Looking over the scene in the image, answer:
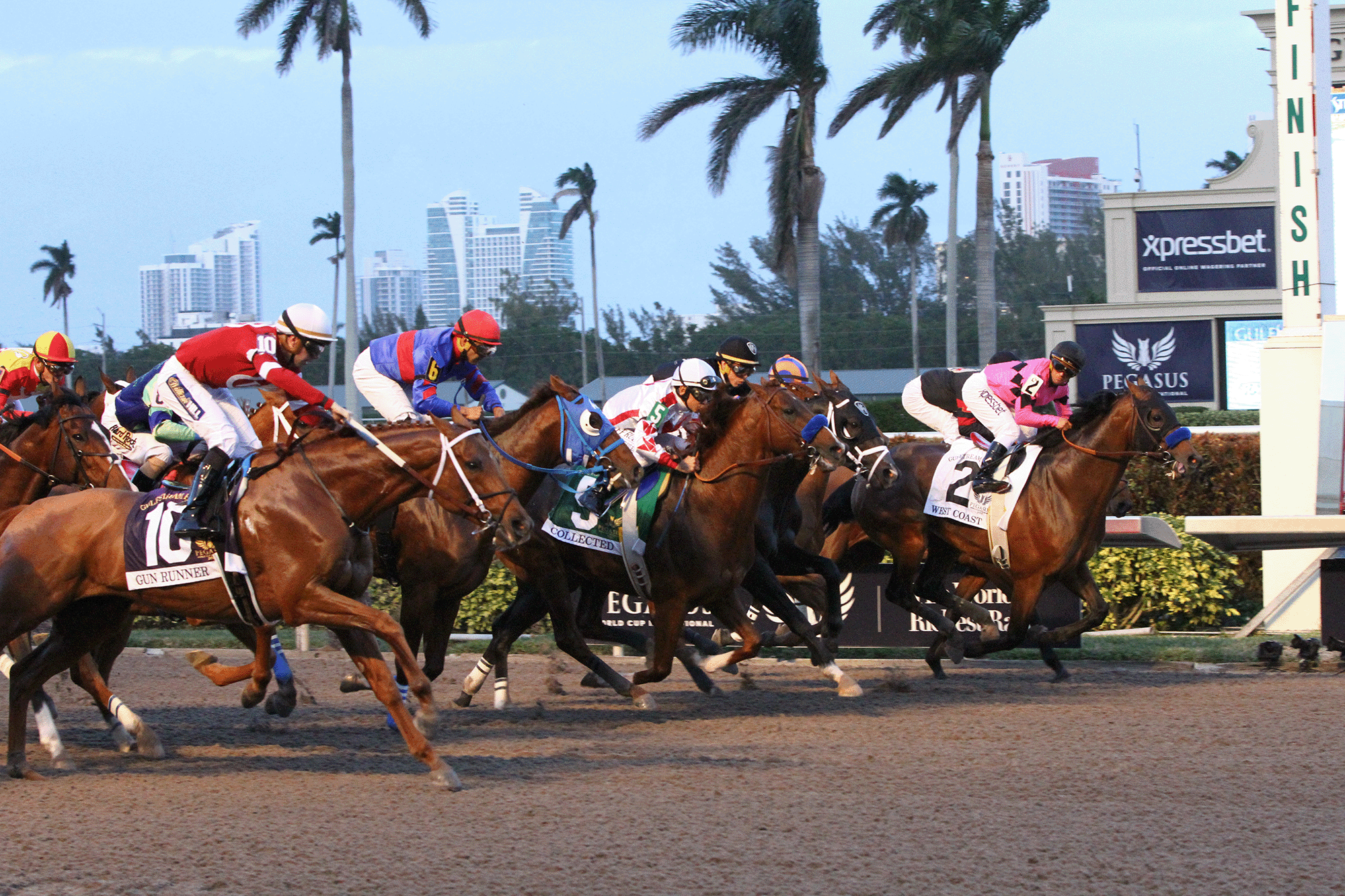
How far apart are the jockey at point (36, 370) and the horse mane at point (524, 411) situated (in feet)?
8.64

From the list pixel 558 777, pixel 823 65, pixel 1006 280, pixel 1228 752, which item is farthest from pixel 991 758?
pixel 1006 280

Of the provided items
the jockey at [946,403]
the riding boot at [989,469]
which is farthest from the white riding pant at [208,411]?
the jockey at [946,403]

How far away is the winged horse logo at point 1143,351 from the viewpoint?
2622 centimetres

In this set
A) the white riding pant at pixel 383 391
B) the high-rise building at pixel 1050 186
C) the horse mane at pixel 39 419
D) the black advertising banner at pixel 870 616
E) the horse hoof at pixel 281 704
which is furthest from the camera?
the high-rise building at pixel 1050 186

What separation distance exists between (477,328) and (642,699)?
2.41 meters

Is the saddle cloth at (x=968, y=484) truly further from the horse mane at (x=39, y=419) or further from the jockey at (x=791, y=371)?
the horse mane at (x=39, y=419)

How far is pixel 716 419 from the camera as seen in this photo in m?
8.20

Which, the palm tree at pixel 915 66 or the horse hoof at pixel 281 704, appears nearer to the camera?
the horse hoof at pixel 281 704

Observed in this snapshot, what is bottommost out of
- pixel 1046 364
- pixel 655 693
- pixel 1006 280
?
pixel 655 693

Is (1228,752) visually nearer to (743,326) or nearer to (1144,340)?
(1144,340)

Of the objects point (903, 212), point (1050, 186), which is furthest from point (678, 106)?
point (1050, 186)

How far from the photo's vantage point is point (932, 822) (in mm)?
5348

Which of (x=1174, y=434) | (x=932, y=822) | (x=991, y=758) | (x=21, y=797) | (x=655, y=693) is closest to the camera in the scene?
(x=932, y=822)

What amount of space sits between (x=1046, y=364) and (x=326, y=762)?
210 inches
